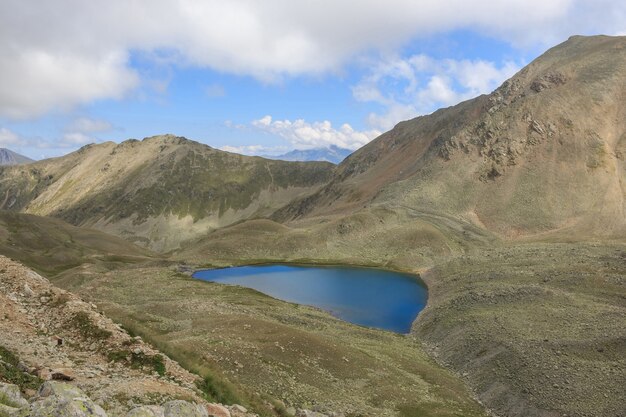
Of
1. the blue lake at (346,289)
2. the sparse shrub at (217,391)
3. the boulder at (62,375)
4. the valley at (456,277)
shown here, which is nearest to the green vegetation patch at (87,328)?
the valley at (456,277)

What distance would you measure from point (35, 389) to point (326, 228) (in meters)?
128

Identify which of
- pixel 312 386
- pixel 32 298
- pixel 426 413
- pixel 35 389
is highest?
pixel 32 298

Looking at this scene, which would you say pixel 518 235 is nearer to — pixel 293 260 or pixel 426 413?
pixel 293 260

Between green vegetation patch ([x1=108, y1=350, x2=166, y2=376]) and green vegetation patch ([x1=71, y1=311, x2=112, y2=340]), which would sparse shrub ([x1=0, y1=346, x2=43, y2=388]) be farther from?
green vegetation patch ([x1=71, y1=311, x2=112, y2=340])

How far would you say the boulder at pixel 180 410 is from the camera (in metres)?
16.1

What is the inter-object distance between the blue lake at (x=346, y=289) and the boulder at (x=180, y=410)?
57016mm

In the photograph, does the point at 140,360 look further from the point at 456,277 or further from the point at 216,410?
the point at 456,277

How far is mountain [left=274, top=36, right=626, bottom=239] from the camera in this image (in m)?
143

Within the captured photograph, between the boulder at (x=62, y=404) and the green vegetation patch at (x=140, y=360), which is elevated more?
the boulder at (x=62, y=404)

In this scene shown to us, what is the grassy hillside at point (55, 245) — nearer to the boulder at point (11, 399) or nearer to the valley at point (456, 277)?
the valley at point (456, 277)

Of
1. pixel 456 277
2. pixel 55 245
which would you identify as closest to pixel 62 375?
pixel 456 277

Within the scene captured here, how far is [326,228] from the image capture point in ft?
474

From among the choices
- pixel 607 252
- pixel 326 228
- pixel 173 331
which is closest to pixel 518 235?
pixel 607 252

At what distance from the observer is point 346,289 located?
322ft
